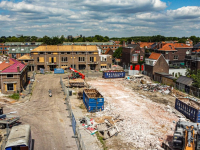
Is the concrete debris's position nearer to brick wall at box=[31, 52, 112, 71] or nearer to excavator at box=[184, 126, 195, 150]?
excavator at box=[184, 126, 195, 150]

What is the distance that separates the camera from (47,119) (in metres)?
24.7

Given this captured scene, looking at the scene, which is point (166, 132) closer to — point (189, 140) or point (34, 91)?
point (189, 140)

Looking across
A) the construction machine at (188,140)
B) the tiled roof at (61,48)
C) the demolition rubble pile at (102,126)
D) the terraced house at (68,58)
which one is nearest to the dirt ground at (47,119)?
the demolition rubble pile at (102,126)

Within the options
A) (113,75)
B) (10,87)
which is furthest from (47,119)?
(113,75)

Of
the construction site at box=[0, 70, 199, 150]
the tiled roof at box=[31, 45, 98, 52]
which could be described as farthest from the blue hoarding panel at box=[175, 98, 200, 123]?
the tiled roof at box=[31, 45, 98, 52]

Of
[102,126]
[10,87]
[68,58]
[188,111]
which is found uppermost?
[68,58]

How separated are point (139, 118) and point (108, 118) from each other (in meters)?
3.70

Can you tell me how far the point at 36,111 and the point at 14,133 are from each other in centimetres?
1114

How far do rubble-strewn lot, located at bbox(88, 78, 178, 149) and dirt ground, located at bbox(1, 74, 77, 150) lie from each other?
14.6ft

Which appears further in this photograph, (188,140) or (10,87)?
(10,87)

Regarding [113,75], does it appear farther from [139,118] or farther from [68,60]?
[139,118]

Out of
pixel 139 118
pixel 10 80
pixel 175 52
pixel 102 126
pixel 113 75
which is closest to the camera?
pixel 102 126

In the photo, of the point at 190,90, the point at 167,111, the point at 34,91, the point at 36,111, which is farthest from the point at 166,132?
the point at 34,91

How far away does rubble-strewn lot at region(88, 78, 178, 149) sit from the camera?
1894 cm
